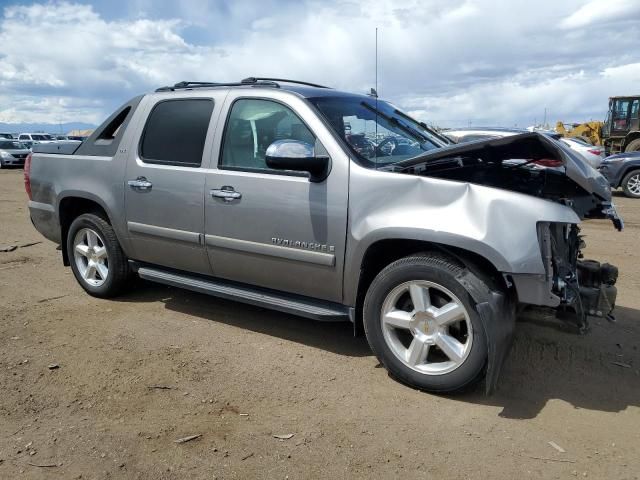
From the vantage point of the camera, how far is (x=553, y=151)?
10.8 feet

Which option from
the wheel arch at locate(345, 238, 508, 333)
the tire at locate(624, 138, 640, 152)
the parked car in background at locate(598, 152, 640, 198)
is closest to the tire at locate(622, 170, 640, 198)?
the parked car in background at locate(598, 152, 640, 198)

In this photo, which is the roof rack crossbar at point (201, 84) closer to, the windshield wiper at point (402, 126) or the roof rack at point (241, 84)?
the roof rack at point (241, 84)

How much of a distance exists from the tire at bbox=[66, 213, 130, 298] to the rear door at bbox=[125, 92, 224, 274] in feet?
1.07

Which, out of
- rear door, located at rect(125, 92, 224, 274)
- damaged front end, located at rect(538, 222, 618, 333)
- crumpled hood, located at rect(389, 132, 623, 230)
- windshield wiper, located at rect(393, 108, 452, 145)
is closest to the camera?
damaged front end, located at rect(538, 222, 618, 333)

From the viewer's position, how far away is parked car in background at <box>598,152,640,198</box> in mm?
13680

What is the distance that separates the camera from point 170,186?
14.8ft

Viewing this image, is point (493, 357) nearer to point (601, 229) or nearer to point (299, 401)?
point (299, 401)

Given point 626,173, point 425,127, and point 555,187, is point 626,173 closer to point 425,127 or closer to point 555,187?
point 425,127

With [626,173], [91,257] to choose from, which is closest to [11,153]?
[91,257]

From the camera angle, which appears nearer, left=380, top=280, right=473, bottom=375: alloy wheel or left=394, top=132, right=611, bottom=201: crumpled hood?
left=394, top=132, right=611, bottom=201: crumpled hood

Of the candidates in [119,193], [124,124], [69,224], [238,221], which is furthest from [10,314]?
[238,221]

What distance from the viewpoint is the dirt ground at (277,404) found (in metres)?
2.83

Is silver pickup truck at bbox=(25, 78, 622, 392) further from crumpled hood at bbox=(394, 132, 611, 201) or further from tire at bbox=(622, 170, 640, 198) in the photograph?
tire at bbox=(622, 170, 640, 198)

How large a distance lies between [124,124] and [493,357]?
3617mm
